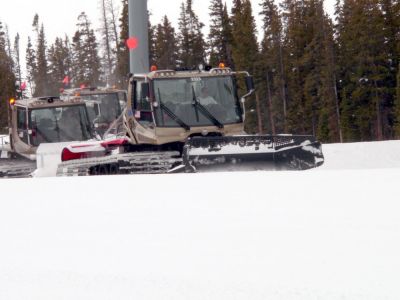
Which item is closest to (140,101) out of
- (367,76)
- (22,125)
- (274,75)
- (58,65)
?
(22,125)

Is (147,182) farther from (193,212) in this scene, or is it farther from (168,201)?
(193,212)

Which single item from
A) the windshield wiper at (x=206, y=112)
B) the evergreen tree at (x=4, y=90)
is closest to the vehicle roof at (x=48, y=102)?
the windshield wiper at (x=206, y=112)

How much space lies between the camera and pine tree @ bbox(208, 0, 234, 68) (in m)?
64.6

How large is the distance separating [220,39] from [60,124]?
49.5 metres

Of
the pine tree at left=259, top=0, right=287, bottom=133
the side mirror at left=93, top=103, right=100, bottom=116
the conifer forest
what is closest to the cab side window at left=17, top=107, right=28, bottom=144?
the side mirror at left=93, top=103, right=100, bottom=116

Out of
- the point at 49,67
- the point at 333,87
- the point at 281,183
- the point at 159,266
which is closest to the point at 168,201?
the point at 281,183

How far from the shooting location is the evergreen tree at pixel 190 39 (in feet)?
214

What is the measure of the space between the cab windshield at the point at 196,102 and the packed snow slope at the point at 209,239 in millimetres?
6259

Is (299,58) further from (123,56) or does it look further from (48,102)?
(48,102)

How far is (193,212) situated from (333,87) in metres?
51.4

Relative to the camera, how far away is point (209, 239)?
13.3 feet

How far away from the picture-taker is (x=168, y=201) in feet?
16.8

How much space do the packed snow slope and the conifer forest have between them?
41670 millimetres

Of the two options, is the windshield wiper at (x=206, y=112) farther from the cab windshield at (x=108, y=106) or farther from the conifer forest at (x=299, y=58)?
the conifer forest at (x=299, y=58)
